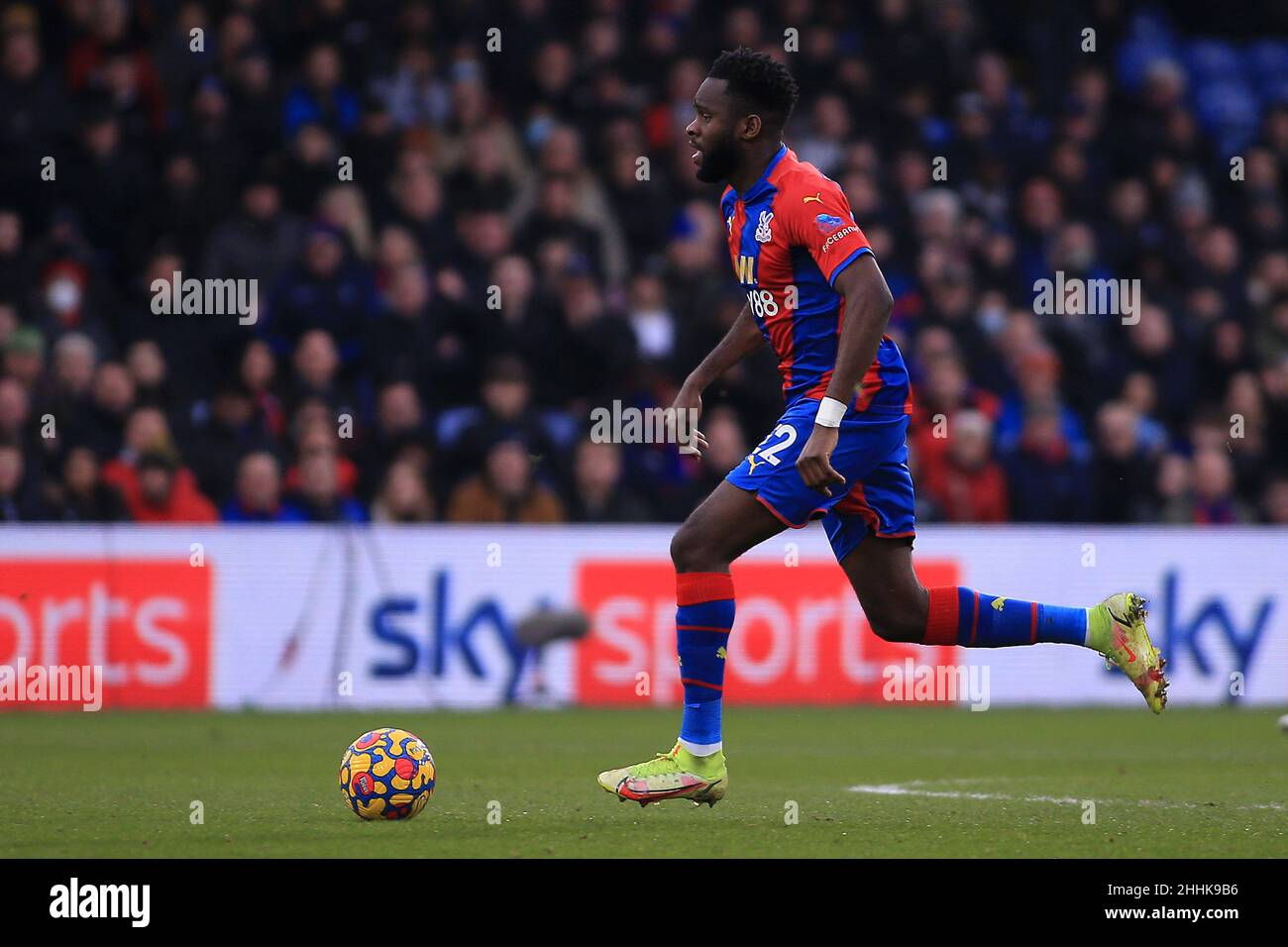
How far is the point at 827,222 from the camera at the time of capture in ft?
20.4

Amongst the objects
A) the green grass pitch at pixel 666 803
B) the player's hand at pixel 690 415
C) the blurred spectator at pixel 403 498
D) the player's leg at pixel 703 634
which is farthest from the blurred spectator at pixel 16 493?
the player's leg at pixel 703 634

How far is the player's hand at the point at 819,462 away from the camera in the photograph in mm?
6027

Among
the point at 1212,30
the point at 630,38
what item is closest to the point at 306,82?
the point at 630,38

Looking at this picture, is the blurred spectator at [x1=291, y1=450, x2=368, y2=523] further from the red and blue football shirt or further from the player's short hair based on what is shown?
the player's short hair

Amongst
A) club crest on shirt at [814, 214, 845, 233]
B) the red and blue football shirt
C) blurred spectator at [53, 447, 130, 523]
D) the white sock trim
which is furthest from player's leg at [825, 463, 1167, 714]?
blurred spectator at [53, 447, 130, 523]

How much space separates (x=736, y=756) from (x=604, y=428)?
153 inches

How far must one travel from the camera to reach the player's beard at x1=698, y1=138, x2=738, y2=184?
6.44 m

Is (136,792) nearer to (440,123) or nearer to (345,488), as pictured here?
(345,488)

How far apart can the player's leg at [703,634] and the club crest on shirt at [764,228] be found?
2.63 feet

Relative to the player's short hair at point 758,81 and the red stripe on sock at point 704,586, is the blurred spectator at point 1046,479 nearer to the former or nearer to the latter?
the player's short hair at point 758,81

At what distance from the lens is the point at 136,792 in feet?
23.6

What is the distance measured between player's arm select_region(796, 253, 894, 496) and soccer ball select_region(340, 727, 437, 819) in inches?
60.5

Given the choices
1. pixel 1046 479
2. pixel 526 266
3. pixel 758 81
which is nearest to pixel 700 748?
pixel 758 81

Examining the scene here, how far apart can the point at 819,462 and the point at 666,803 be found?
1634 mm
